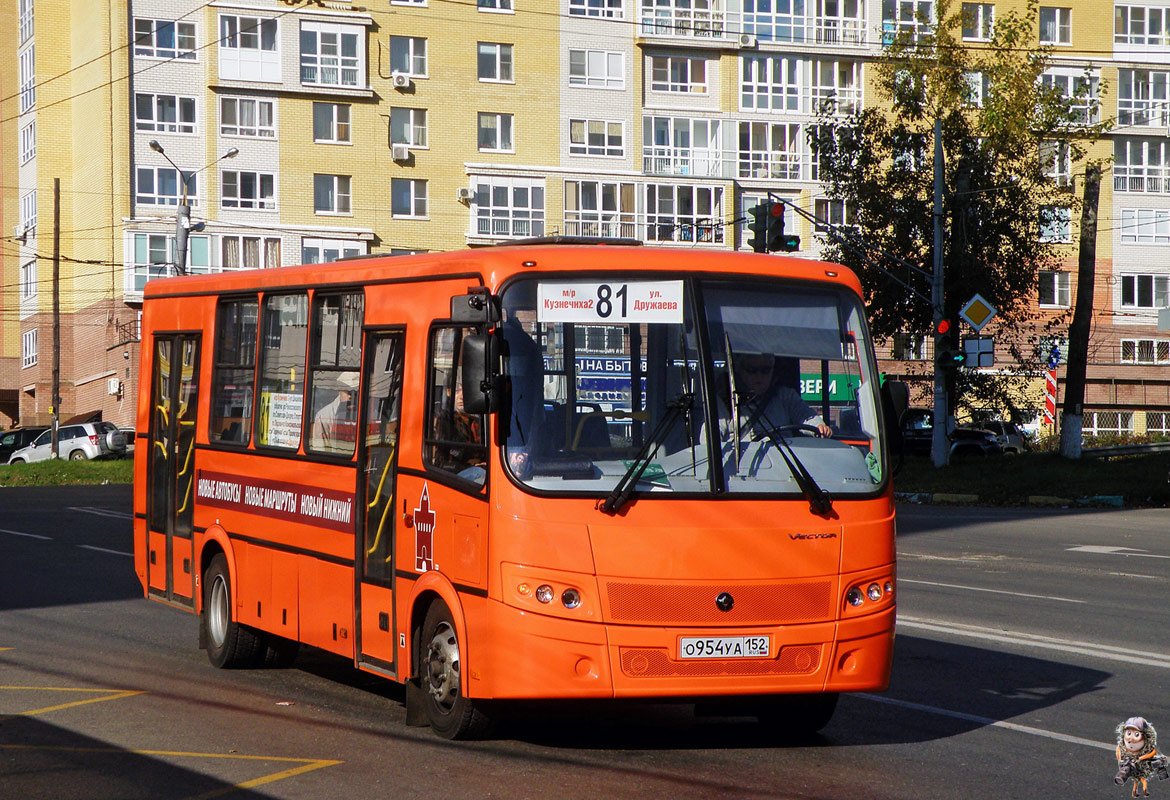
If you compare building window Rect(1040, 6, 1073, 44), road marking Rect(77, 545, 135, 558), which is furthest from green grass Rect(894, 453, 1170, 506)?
building window Rect(1040, 6, 1073, 44)

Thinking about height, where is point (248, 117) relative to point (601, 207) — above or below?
above

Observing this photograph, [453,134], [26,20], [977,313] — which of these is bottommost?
[977,313]

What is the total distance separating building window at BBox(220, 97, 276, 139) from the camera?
62.8 metres

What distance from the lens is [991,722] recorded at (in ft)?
28.5

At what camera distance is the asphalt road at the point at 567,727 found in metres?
7.04

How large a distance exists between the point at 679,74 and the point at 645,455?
63487 millimetres

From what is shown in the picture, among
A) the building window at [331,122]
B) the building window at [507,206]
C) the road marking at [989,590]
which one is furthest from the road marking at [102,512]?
the building window at [507,206]

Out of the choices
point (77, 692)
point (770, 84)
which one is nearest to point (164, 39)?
point (770, 84)

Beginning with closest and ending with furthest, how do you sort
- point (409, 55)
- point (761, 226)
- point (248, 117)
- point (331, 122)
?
point (761, 226), point (248, 117), point (331, 122), point (409, 55)

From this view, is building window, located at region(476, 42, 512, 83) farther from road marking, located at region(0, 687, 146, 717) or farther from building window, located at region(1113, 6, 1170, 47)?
road marking, located at region(0, 687, 146, 717)

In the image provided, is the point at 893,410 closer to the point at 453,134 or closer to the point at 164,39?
the point at 164,39

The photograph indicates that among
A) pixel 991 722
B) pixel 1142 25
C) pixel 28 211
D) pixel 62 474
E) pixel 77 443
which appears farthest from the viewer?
pixel 1142 25

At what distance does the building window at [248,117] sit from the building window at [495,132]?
8783mm

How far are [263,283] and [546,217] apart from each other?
5600 centimetres
